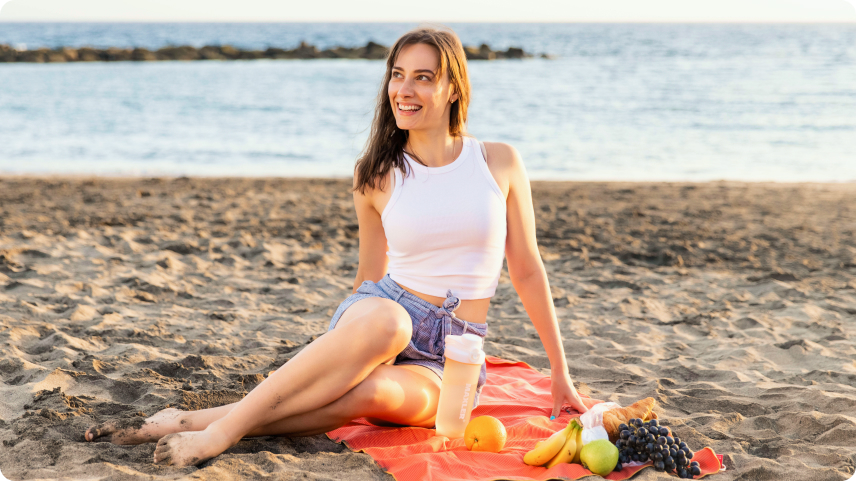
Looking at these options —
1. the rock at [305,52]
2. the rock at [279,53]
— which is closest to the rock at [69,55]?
the rock at [279,53]

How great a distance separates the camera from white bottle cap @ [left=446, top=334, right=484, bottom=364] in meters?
2.46

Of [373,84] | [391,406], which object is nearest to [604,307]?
[391,406]

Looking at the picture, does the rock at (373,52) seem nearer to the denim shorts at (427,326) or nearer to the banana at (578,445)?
the denim shorts at (427,326)

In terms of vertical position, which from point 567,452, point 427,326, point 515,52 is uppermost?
point 515,52

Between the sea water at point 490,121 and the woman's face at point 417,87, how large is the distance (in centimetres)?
323

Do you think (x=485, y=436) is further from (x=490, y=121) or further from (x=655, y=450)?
(x=490, y=121)

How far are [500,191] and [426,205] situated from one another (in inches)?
12.6

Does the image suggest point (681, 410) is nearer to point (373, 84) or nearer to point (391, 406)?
point (391, 406)

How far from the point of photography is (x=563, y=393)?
2891mm

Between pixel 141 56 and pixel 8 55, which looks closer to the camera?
pixel 8 55

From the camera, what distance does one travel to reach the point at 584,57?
132 ft

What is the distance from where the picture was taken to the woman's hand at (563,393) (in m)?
2.88

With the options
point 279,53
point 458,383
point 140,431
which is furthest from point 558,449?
point 279,53

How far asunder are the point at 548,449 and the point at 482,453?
275 mm
